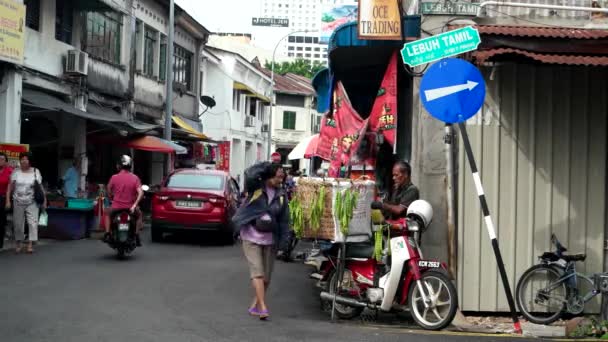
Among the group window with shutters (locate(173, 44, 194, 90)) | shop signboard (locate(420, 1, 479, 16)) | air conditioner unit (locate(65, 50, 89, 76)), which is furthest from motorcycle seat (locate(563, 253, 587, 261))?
window with shutters (locate(173, 44, 194, 90))

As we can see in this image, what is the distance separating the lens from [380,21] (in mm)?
9359

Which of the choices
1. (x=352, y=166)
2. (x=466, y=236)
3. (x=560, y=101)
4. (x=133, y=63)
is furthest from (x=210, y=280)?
(x=133, y=63)

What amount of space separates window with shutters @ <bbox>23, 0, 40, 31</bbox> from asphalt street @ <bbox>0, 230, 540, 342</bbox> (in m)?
7.25

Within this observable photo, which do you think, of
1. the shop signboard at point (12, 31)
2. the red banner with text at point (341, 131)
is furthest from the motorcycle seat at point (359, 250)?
the shop signboard at point (12, 31)

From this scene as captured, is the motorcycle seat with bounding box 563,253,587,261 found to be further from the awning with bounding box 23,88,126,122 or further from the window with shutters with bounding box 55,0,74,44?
the window with shutters with bounding box 55,0,74,44

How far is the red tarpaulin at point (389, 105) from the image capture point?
1042cm

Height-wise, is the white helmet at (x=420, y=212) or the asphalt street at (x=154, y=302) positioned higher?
the white helmet at (x=420, y=212)

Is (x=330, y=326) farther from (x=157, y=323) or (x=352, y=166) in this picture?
(x=352, y=166)

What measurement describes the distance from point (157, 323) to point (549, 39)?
513cm

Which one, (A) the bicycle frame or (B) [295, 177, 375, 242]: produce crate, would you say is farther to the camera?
(B) [295, 177, 375, 242]: produce crate

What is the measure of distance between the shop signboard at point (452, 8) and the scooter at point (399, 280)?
243cm

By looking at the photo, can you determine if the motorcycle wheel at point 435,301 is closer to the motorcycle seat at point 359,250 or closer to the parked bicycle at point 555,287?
the motorcycle seat at point 359,250

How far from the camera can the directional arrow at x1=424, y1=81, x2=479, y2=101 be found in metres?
7.09

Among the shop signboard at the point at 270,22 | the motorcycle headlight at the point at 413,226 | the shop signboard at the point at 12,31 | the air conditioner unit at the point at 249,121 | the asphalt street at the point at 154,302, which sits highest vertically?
the shop signboard at the point at 270,22
